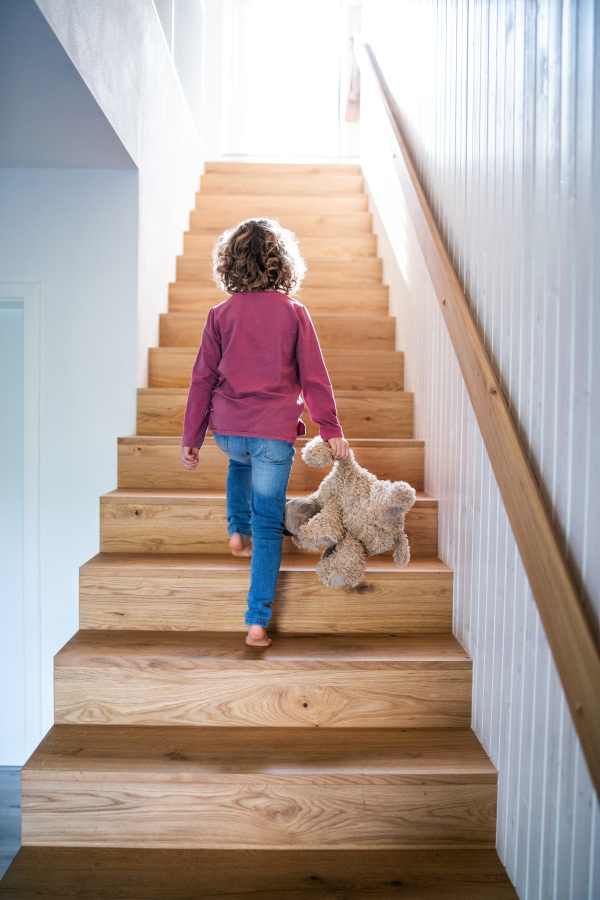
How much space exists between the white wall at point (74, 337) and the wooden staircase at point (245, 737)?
0.49 m

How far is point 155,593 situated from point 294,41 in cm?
548

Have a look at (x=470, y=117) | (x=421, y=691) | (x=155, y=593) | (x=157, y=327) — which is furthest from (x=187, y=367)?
(x=421, y=691)

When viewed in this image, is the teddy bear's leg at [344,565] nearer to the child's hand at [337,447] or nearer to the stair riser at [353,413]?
the child's hand at [337,447]

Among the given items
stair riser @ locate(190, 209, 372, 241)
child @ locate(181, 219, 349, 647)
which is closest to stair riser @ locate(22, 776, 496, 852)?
child @ locate(181, 219, 349, 647)

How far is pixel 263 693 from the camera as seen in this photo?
169cm

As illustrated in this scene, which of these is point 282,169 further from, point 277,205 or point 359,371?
point 359,371

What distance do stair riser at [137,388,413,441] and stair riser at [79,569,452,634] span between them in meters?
0.85

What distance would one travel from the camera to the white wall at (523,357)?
1097mm

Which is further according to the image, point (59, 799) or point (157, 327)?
point (157, 327)

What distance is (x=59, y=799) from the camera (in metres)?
1.50

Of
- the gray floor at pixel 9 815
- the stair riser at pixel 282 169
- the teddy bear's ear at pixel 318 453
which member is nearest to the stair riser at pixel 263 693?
the teddy bear's ear at pixel 318 453

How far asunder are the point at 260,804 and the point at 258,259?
1392mm

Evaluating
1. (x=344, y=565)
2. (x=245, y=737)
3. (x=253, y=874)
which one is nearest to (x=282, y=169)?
(x=344, y=565)

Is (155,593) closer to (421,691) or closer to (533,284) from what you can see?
(421,691)
